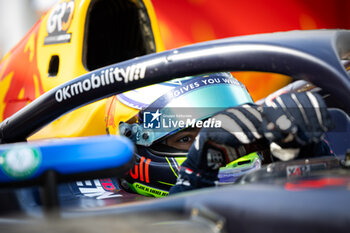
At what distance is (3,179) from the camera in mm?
515

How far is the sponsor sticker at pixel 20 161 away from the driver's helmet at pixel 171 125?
0.84m

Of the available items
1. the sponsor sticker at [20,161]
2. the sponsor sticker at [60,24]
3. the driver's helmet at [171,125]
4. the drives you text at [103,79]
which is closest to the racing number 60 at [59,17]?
the sponsor sticker at [60,24]

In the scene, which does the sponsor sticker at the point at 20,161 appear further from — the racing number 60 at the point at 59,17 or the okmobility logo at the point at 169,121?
the racing number 60 at the point at 59,17

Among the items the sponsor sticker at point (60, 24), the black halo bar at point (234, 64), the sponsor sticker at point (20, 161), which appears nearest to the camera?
the sponsor sticker at point (20, 161)

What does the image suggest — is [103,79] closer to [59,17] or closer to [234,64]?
[234,64]

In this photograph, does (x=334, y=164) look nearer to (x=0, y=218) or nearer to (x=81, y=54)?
(x=0, y=218)

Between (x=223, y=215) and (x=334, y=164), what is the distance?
33 centimetres

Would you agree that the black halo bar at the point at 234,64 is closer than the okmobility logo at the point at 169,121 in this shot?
Yes

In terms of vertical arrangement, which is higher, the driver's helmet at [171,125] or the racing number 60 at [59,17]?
the racing number 60 at [59,17]

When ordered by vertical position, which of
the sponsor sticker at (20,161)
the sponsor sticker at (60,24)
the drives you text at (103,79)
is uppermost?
the sponsor sticker at (60,24)

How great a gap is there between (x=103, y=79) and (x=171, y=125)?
0.58 metres

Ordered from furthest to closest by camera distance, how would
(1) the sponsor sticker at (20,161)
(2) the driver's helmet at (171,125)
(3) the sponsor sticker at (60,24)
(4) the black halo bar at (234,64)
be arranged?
(3) the sponsor sticker at (60,24)
(2) the driver's helmet at (171,125)
(4) the black halo bar at (234,64)
(1) the sponsor sticker at (20,161)

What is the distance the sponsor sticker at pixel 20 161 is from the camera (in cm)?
50

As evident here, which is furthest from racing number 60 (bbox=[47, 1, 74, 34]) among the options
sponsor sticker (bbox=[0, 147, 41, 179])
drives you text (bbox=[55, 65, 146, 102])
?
sponsor sticker (bbox=[0, 147, 41, 179])
